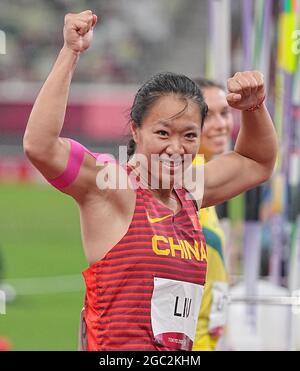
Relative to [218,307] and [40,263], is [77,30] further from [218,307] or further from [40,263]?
Answer: [40,263]

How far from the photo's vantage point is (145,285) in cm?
297

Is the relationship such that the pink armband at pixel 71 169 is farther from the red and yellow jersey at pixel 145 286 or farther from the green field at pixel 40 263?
the green field at pixel 40 263

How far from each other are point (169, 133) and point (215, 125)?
1.65 metres

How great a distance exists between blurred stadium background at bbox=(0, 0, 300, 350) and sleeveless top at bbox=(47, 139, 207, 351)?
576 millimetres

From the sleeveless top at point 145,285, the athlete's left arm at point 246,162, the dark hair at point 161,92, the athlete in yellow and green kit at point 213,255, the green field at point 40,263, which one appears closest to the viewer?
the sleeveless top at point 145,285

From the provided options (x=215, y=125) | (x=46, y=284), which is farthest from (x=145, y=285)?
(x=46, y=284)

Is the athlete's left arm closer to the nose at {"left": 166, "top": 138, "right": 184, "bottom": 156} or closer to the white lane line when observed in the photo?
the nose at {"left": 166, "top": 138, "right": 184, "bottom": 156}

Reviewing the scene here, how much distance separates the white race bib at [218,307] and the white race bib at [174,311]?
1231 millimetres

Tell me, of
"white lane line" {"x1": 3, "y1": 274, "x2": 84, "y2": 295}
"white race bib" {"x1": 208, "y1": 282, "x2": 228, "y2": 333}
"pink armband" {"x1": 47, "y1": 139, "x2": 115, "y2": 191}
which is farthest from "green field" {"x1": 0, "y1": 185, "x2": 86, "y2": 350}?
"pink armband" {"x1": 47, "y1": 139, "x2": 115, "y2": 191}

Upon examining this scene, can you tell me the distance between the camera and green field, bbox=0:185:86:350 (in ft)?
28.8

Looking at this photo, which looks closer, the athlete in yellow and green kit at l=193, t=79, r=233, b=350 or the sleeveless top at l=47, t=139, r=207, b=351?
the sleeveless top at l=47, t=139, r=207, b=351

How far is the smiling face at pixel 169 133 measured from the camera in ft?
9.93

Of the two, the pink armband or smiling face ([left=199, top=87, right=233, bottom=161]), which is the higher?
smiling face ([left=199, top=87, right=233, bottom=161])

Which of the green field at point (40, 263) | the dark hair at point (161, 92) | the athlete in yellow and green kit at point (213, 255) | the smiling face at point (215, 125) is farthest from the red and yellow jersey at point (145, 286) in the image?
the green field at point (40, 263)
